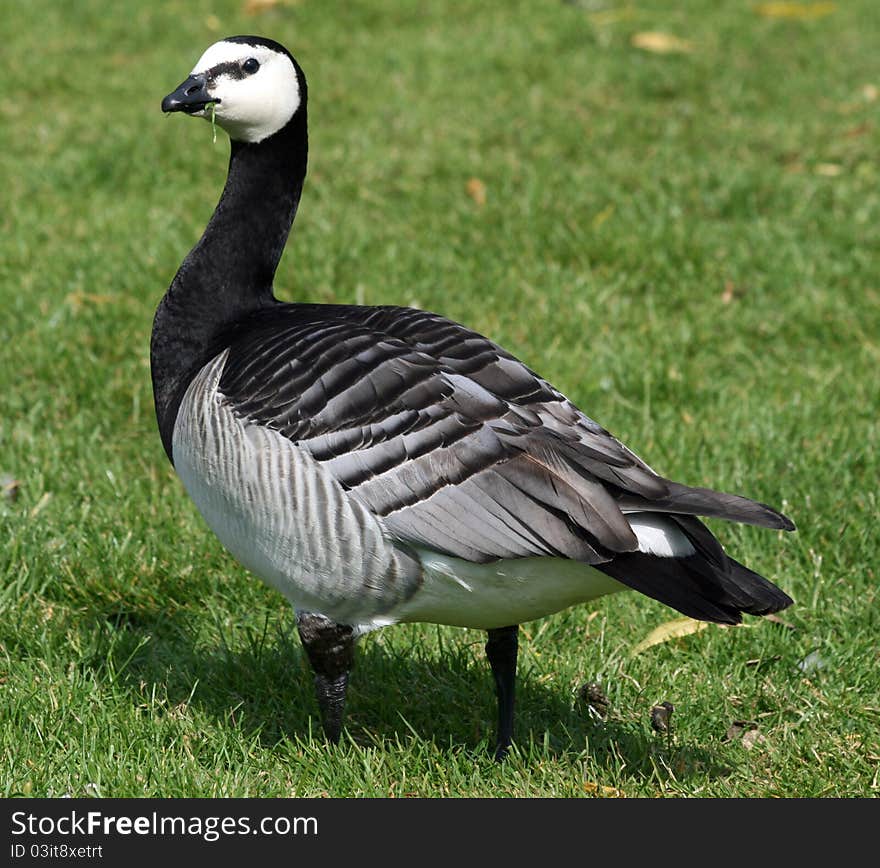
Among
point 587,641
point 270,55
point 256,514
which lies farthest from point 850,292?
point 256,514

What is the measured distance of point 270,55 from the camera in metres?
4.00

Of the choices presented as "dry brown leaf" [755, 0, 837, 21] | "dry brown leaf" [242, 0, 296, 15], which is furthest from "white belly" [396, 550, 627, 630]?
"dry brown leaf" [755, 0, 837, 21]

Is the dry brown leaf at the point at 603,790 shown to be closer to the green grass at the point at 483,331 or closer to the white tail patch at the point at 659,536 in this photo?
the green grass at the point at 483,331

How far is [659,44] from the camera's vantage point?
32.7 ft

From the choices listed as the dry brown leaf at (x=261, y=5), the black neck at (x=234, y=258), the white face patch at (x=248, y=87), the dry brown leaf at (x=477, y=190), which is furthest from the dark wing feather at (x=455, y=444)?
the dry brown leaf at (x=261, y=5)

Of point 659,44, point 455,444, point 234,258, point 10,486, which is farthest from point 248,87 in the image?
point 659,44

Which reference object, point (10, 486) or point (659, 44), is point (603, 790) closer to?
point (10, 486)

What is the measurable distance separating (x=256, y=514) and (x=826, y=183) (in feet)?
18.1

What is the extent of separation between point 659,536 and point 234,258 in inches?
67.0

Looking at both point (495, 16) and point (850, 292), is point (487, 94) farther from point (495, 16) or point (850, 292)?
point (850, 292)

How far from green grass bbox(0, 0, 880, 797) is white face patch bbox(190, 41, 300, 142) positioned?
1.58 m

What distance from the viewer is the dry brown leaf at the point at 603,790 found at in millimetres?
3611

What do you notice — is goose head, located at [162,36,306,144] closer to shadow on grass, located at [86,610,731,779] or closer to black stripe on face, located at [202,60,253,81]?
black stripe on face, located at [202,60,253,81]

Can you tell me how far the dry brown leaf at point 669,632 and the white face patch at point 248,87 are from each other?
2.07 metres
